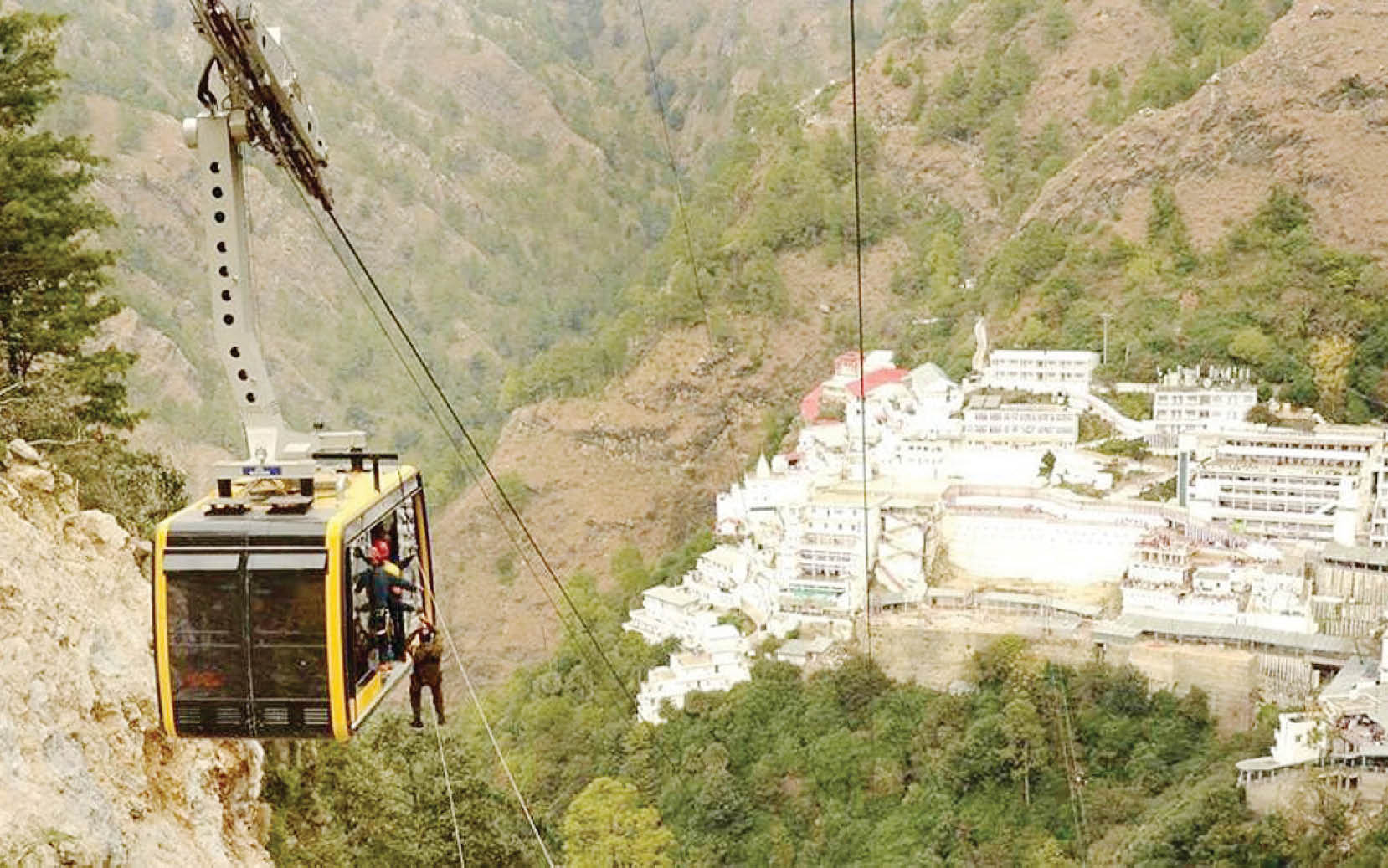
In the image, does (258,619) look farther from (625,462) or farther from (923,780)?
(625,462)

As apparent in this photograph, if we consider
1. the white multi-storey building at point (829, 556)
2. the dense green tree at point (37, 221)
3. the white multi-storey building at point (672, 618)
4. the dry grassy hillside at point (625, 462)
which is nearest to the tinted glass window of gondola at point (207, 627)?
the dense green tree at point (37, 221)

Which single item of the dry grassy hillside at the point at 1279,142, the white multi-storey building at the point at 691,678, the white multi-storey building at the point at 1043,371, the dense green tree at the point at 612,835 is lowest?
the dense green tree at the point at 612,835

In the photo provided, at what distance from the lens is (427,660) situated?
6332 millimetres

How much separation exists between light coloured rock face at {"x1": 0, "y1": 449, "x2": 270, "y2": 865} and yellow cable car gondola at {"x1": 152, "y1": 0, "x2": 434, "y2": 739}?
680mm

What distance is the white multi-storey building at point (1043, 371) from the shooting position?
30219 millimetres

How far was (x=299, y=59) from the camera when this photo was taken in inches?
2808

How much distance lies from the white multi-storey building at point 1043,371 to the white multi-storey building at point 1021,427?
5.15 feet

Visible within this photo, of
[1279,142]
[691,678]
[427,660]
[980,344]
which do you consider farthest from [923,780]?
[1279,142]

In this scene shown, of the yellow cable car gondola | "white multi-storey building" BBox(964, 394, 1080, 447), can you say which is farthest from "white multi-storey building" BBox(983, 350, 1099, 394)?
the yellow cable car gondola

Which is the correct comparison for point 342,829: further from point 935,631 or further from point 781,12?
point 781,12

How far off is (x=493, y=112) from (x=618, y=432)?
40413 millimetres

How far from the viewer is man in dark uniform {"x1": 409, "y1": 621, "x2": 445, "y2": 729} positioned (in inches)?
246

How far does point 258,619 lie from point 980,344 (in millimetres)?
32228

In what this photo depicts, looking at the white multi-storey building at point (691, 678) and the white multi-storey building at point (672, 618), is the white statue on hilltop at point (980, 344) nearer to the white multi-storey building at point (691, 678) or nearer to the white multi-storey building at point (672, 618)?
the white multi-storey building at point (672, 618)
